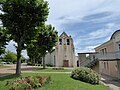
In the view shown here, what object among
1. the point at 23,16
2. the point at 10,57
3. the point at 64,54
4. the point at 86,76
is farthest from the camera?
the point at 10,57

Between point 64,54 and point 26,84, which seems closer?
point 26,84

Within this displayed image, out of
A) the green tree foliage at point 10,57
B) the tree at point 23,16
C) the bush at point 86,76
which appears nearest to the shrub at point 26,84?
the bush at point 86,76

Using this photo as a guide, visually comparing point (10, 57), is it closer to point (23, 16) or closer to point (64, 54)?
point (64, 54)

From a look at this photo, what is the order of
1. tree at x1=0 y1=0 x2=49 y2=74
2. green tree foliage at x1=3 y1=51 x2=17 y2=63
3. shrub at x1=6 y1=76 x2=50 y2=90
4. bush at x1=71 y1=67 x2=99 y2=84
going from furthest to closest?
green tree foliage at x1=3 y1=51 x2=17 y2=63, tree at x1=0 y1=0 x2=49 y2=74, bush at x1=71 y1=67 x2=99 y2=84, shrub at x1=6 y1=76 x2=50 y2=90

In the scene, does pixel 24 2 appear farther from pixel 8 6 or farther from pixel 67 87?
pixel 67 87

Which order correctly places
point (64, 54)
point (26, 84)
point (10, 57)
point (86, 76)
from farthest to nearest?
point (10, 57) < point (64, 54) < point (86, 76) < point (26, 84)

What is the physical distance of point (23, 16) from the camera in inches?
822

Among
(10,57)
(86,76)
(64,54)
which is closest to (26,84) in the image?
(86,76)

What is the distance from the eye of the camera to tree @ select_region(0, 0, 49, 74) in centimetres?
2045

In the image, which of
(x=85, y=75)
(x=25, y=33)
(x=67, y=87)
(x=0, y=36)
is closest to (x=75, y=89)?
(x=67, y=87)

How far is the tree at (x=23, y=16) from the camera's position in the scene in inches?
805

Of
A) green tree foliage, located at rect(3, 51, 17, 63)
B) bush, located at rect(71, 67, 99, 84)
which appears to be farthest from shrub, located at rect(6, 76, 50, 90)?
green tree foliage, located at rect(3, 51, 17, 63)

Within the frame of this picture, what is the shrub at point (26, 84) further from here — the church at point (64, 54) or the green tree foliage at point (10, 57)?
the green tree foliage at point (10, 57)

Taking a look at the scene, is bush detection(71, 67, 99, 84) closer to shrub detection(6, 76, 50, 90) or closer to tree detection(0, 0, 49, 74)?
shrub detection(6, 76, 50, 90)
